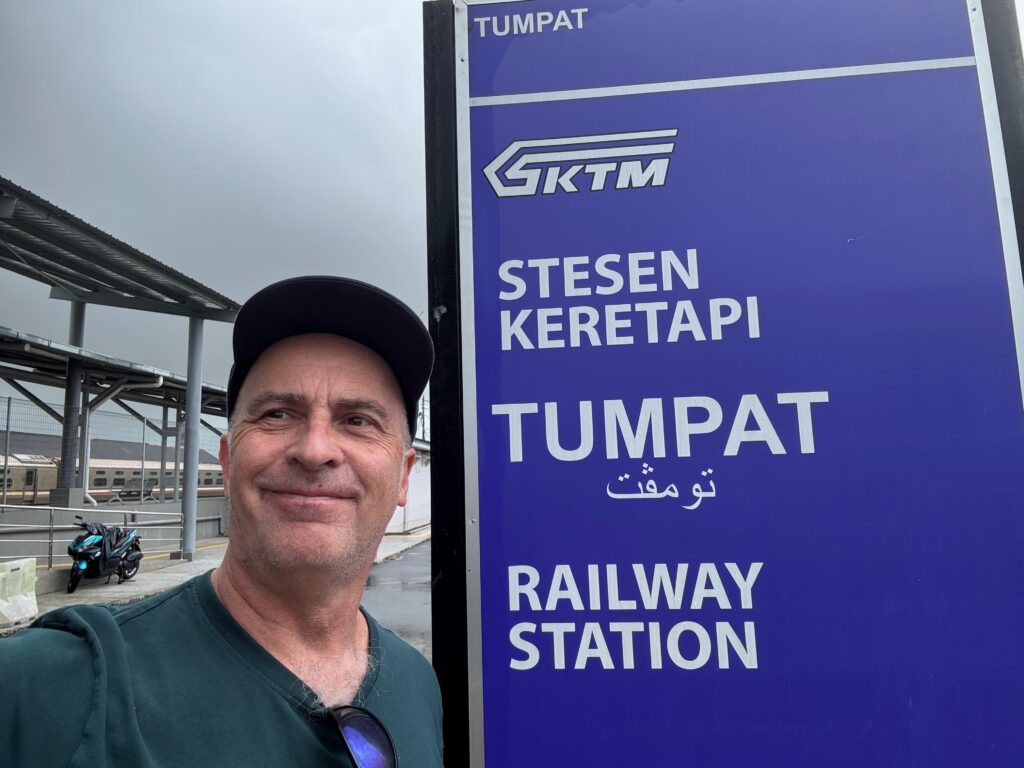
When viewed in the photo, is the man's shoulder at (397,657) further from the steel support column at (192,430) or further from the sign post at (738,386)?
the steel support column at (192,430)

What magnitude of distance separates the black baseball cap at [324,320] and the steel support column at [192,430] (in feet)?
42.2

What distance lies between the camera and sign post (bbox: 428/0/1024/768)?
1401mm

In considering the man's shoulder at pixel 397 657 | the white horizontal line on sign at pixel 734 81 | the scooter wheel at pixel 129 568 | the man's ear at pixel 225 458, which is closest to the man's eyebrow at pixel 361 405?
the man's ear at pixel 225 458

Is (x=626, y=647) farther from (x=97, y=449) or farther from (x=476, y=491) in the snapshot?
(x=97, y=449)

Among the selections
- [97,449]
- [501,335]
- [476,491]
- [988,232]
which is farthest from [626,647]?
[97,449]

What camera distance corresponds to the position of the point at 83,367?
12.9 m

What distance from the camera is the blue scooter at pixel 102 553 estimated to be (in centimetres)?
951

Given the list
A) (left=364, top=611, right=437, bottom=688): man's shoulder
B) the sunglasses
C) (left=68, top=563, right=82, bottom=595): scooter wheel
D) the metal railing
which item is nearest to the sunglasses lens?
the sunglasses

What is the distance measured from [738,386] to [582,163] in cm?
67

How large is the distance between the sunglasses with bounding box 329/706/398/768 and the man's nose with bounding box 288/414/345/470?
415 mm

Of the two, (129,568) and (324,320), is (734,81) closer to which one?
(324,320)

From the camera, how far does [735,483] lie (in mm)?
1458

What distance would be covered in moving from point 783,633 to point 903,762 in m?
0.35

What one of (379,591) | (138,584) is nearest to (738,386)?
(379,591)
